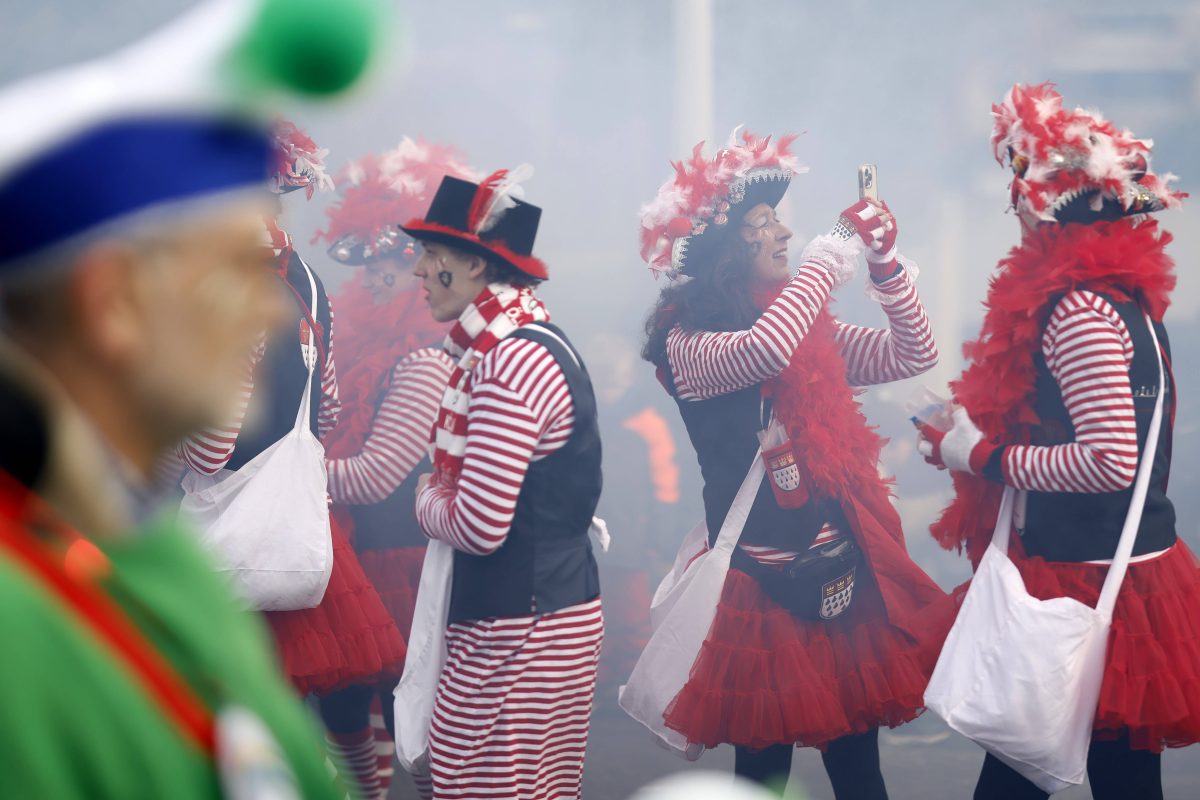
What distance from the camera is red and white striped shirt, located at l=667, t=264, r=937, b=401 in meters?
3.03

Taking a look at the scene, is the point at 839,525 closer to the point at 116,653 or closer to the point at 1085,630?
the point at 1085,630

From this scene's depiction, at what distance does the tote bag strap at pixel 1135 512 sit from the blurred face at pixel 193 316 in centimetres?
212

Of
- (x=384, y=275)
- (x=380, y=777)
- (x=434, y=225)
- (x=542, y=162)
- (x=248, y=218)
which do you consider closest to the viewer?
(x=248, y=218)

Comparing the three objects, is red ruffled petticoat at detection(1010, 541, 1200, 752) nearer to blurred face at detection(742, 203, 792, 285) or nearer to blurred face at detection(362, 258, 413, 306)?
blurred face at detection(742, 203, 792, 285)

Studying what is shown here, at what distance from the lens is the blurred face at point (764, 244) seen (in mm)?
3326

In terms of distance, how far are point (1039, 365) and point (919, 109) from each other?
2994 millimetres

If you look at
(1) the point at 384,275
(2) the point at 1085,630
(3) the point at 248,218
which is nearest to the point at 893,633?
(2) the point at 1085,630

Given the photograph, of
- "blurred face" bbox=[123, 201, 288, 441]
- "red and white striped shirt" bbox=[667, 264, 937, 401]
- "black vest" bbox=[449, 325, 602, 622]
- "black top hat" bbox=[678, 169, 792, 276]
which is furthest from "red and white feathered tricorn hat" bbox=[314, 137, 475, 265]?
"blurred face" bbox=[123, 201, 288, 441]

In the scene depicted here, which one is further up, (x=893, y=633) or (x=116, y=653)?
(x=116, y=653)

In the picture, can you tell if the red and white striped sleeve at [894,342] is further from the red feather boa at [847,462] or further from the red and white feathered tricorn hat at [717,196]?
the red and white feathered tricorn hat at [717,196]

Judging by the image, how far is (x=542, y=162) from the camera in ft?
16.6

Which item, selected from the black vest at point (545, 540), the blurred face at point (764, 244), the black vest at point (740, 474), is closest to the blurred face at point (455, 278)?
the black vest at point (545, 540)

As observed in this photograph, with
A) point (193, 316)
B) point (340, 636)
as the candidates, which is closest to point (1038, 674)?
point (340, 636)

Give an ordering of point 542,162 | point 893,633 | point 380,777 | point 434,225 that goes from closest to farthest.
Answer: point 434,225
point 893,633
point 380,777
point 542,162
